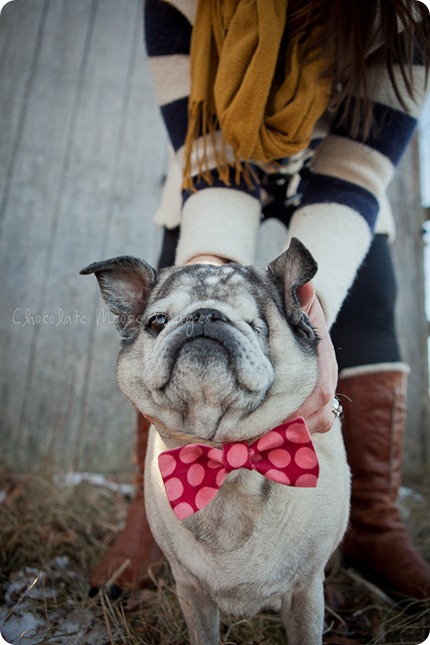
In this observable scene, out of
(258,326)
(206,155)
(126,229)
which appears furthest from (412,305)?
(258,326)

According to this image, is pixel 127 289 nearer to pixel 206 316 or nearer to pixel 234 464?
pixel 206 316

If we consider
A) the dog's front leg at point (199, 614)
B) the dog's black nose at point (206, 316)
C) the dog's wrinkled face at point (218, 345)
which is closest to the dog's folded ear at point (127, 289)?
the dog's wrinkled face at point (218, 345)

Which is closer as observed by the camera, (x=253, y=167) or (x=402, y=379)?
(x=253, y=167)

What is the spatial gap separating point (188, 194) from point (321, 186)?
433 mm

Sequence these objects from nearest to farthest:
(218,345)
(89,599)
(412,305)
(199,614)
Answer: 1. (218,345)
2. (199,614)
3. (89,599)
4. (412,305)

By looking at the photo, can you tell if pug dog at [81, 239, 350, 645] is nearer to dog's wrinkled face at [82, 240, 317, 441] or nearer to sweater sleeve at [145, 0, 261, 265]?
dog's wrinkled face at [82, 240, 317, 441]

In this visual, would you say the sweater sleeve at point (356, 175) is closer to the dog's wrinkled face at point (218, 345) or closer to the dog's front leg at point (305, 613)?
the dog's wrinkled face at point (218, 345)

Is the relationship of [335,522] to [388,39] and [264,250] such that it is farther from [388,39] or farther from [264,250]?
[264,250]

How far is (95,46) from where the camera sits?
122 inches

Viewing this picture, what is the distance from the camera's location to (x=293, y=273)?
3.90 feet

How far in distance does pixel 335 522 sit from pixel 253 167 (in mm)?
1139

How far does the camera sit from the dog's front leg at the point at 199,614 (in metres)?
1.25

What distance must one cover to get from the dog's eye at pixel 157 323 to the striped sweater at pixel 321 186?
29 centimetres

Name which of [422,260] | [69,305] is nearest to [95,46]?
[69,305]
